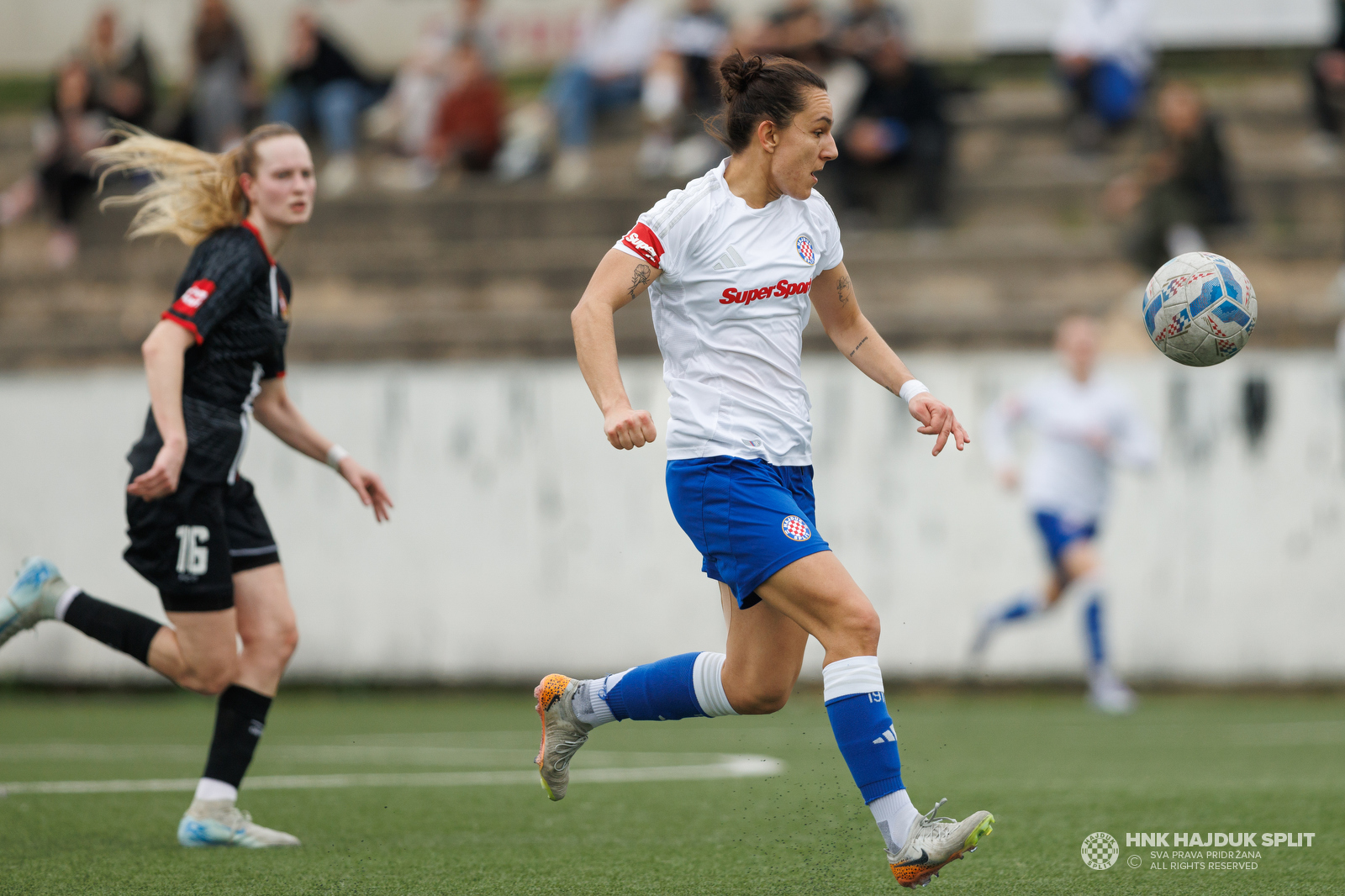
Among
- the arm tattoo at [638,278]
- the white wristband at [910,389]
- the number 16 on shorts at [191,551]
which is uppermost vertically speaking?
the arm tattoo at [638,278]

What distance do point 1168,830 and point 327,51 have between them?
12.8 metres

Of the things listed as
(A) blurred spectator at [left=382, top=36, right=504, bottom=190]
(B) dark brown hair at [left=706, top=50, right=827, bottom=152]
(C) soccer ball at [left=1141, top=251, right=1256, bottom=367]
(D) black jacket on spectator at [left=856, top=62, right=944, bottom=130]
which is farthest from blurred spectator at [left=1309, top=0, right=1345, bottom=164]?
(B) dark brown hair at [left=706, top=50, right=827, bottom=152]

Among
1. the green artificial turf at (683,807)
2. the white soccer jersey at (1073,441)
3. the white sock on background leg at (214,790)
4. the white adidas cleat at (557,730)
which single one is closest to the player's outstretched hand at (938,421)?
the green artificial turf at (683,807)

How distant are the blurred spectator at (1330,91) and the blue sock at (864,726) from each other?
1215 centimetres

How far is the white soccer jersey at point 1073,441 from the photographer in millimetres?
10984

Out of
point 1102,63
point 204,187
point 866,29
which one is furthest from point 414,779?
point 1102,63

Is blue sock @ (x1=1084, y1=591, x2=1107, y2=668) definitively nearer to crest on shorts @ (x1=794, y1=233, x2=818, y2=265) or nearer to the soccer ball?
the soccer ball

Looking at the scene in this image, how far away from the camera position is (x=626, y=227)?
48.2 ft

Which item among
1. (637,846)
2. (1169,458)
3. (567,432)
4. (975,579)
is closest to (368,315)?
(567,432)

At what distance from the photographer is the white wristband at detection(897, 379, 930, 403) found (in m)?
4.86

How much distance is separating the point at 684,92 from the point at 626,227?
63.4 inches

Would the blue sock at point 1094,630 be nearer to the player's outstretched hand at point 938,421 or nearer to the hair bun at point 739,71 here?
the player's outstretched hand at point 938,421

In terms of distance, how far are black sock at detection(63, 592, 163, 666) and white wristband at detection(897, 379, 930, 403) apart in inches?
103

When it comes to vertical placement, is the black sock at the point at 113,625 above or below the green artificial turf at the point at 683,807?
above
